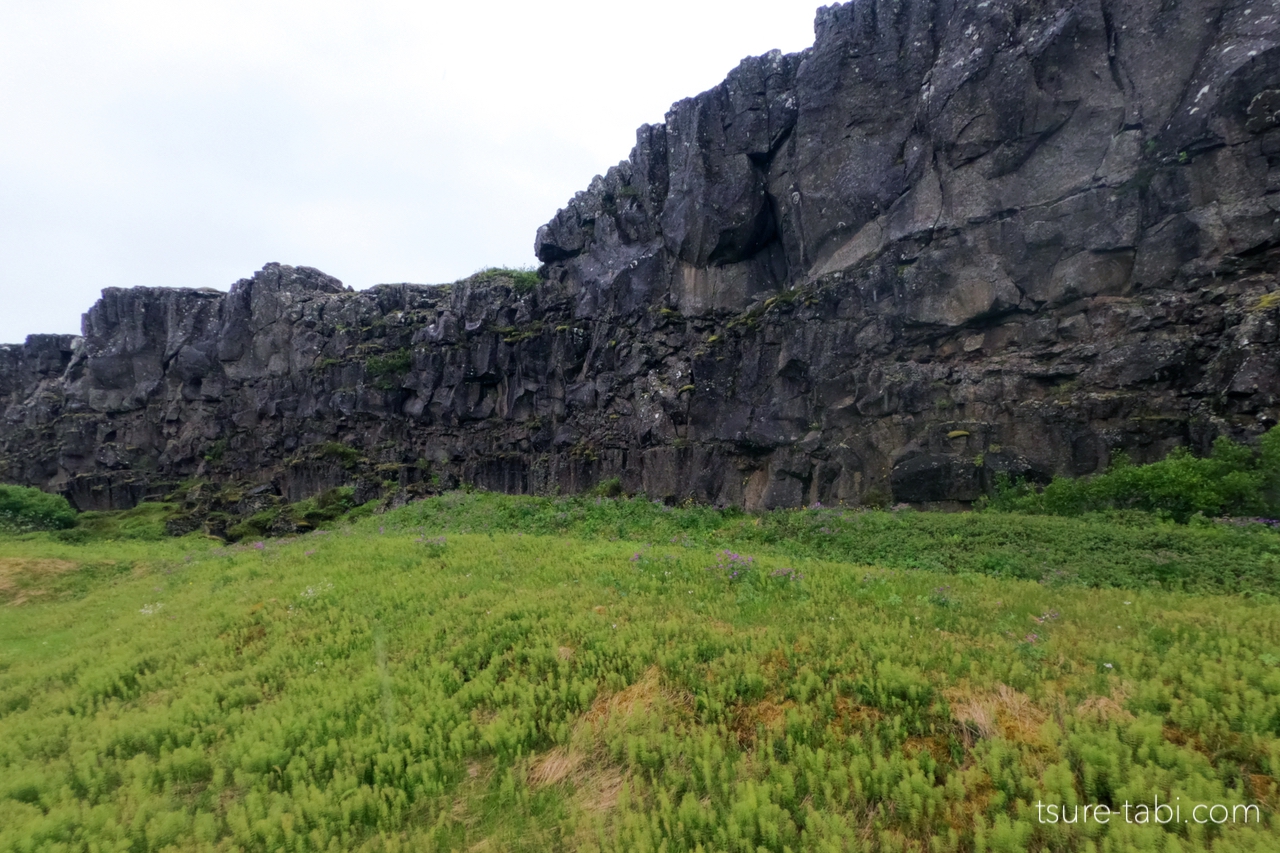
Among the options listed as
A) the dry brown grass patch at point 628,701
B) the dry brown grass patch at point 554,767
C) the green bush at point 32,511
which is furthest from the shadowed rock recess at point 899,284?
the dry brown grass patch at point 554,767

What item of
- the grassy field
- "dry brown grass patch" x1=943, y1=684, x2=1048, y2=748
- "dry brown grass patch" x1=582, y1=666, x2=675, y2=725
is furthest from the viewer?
"dry brown grass patch" x1=582, y1=666, x2=675, y2=725

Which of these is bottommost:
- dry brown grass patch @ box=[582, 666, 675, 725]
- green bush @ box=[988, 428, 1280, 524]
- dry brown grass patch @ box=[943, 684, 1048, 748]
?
dry brown grass patch @ box=[582, 666, 675, 725]

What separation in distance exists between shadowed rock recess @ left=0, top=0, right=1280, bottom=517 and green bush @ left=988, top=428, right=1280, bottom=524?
1.33 m

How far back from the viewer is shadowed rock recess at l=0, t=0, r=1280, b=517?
58.5 feet

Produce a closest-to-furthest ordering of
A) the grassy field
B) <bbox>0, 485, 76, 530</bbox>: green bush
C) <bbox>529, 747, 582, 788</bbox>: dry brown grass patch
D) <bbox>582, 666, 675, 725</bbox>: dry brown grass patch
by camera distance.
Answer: the grassy field
<bbox>529, 747, 582, 788</bbox>: dry brown grass patch
<bbox>582, 666, 675, 725</bbox>: dry brown grass patch
<bbox>0, 485, 76, 530</bbox>: green bush

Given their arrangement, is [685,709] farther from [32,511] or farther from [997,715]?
[32,511]

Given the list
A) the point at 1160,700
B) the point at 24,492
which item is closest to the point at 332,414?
the point at 24,492

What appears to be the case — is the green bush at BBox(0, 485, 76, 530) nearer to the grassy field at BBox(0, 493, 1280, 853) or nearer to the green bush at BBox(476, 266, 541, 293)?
the green bush at BBox(476, 266, 541, 293)

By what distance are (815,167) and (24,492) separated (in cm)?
4822

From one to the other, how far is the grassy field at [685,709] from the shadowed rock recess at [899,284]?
22.5 feet

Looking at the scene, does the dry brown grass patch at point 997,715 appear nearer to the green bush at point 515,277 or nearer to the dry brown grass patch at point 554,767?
the dry brown grass patch at point 554,767

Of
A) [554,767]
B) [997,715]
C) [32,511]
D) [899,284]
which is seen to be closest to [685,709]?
[554,767]

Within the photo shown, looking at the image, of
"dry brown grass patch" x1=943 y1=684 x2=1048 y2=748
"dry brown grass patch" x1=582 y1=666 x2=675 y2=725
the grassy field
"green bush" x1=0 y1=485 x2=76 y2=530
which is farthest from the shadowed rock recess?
"green bush" x1=0 y1=485 x2=76 y2=530

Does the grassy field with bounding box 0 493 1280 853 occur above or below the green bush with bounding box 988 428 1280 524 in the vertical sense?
below
